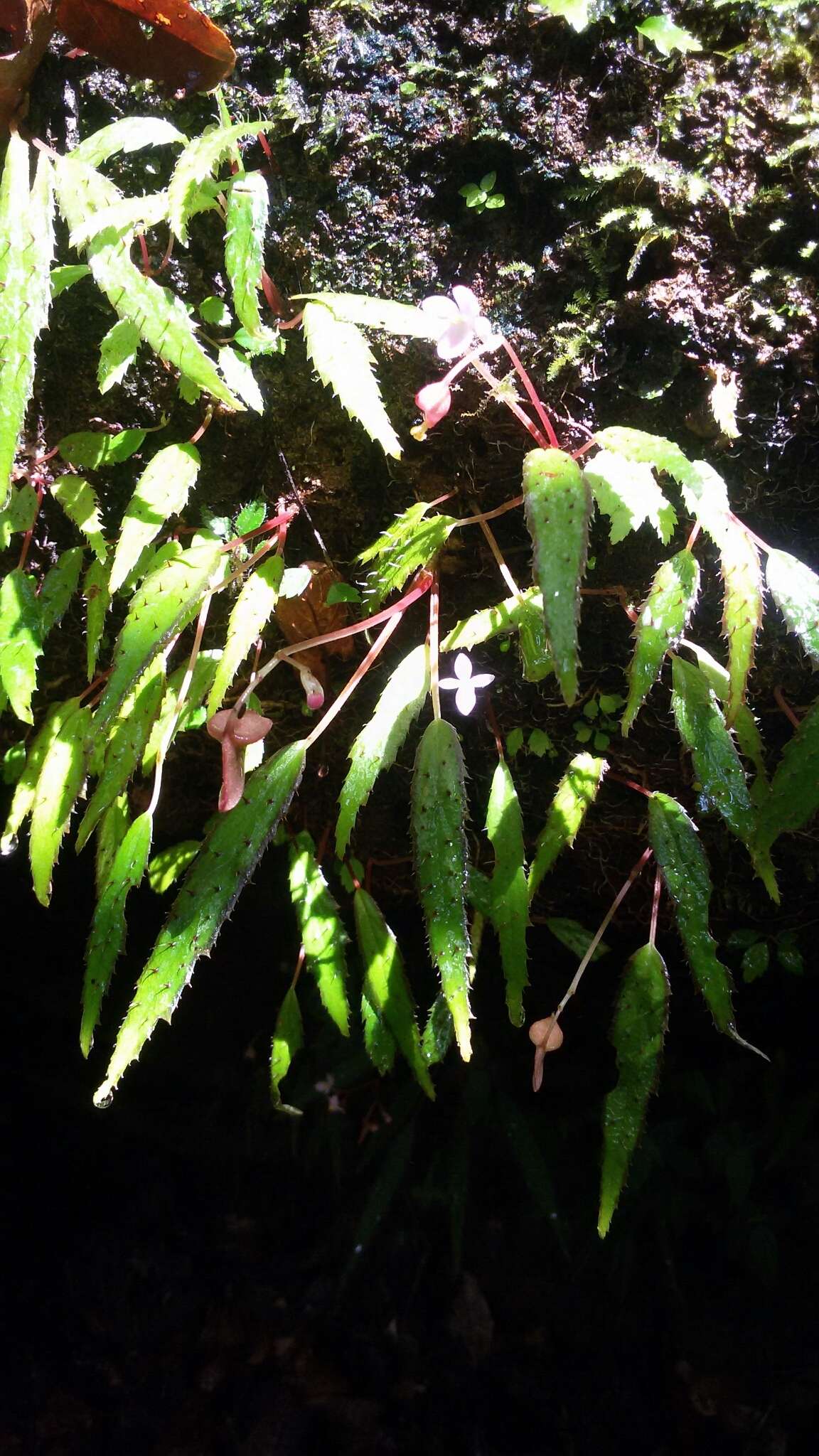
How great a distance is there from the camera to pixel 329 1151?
1.85 meters

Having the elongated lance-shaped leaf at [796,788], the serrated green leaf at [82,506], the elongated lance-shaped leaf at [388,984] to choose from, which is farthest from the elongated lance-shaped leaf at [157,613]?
the elongated lance-shaped leaf at [796,788]

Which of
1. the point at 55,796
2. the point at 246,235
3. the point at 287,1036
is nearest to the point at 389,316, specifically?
the point at 246,235

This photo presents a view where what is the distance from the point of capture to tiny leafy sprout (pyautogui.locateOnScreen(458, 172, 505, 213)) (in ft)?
3.59

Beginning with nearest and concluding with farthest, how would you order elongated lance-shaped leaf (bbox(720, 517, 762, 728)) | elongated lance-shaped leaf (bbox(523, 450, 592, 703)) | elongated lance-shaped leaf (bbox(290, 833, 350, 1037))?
elongated lance-shaped leaf (bbox(523, 450, 592, 703))
elongated lance-shaped leaf (bbox(720, 517, 762, 728))
elongated lance-shaped leaf (bbox(290, 833, 350, 1037))

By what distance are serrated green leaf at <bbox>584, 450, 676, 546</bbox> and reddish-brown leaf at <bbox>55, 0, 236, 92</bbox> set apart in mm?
710

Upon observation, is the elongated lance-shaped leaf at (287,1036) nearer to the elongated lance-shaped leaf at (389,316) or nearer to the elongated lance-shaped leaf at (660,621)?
the elongated lance-shaped leaf at (660,621)

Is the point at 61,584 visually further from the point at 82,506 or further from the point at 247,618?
the point at 247,618

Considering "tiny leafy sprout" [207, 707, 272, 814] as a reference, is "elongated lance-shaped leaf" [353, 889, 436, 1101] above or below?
below

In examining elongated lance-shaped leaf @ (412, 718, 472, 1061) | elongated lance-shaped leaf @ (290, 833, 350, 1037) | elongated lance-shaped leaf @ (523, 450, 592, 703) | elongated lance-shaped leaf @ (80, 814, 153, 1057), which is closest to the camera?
elongated lance-shaped leaf @ (523, 450, 592, 703)

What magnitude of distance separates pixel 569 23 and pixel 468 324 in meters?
0.42

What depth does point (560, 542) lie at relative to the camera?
80 centimetres

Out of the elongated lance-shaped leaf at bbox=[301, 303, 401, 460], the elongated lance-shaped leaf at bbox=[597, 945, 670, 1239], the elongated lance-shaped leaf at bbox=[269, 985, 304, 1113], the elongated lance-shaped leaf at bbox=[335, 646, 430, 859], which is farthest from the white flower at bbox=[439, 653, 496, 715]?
the elongated lance-shaped leaf at bbox=[269, 985, 304, 1113]

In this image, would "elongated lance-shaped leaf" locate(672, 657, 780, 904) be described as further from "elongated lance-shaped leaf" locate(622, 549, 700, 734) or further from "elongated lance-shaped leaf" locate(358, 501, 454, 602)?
"elongated lance-shaped leaf" locate(358, 501, 454, 602)

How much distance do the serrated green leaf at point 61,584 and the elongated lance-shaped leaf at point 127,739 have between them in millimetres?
173
